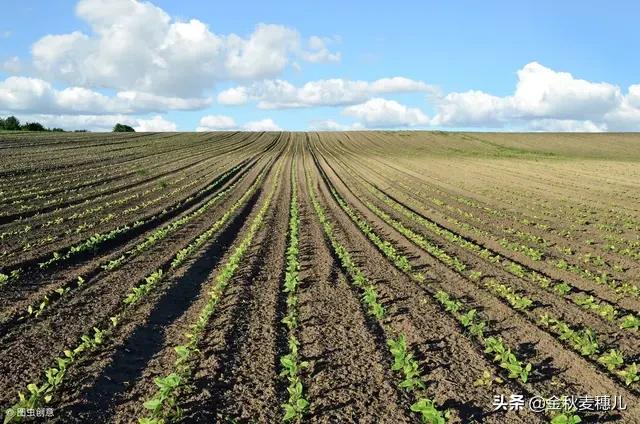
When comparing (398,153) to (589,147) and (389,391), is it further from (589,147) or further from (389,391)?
(389,391)

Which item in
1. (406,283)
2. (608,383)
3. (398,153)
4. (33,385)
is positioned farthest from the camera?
(398,153)

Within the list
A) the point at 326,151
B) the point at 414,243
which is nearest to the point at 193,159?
the point at 326,151

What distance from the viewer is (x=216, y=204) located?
2270 centimetres

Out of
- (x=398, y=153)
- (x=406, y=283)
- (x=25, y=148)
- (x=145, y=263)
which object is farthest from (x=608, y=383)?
(x=398, y=153)

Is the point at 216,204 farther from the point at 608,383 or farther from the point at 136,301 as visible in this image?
the point at 608,383

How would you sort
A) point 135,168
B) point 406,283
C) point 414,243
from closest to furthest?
point 406,283, point 414,243, point 135,168

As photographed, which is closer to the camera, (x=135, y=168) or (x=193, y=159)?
(x=135, y=168)

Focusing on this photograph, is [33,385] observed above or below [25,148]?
below

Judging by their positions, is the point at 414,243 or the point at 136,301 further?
the point at 414,243

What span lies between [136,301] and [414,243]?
829 cm

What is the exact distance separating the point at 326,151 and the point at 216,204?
138 feet

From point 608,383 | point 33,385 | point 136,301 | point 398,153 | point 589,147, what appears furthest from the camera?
point 589,147

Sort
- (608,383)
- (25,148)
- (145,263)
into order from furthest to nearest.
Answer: (25,148), (145,263), (608,383)

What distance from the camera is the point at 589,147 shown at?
72312 millimetres
